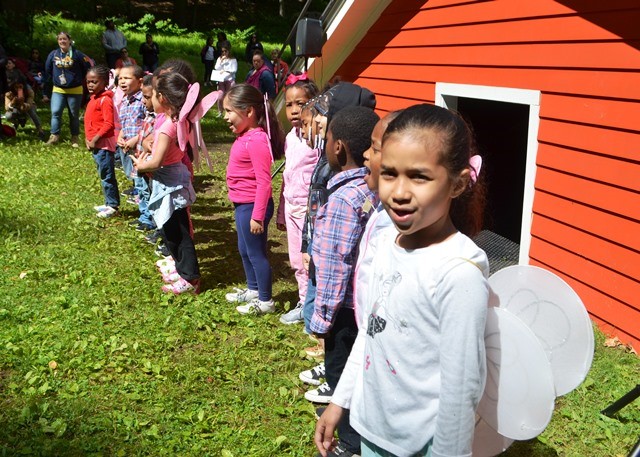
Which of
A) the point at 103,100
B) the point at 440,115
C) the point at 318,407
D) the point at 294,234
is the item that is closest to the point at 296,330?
the point at 294,234

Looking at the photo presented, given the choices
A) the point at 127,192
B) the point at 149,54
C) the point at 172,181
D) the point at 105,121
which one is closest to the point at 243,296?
the point at 172,181

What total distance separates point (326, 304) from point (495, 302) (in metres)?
1.24

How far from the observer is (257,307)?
215 inches

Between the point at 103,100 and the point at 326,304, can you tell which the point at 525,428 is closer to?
the point at 326,304

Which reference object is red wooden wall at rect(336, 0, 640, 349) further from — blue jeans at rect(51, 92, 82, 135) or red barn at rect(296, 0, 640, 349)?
blue jeans at rect(51, 92, 82, 135)

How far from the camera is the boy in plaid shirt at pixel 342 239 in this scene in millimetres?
3172

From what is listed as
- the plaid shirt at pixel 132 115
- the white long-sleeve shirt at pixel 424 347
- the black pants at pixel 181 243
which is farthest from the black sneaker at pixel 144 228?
the white long-sleeve shirt at pixel 424 347

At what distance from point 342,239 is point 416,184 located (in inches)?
50.7

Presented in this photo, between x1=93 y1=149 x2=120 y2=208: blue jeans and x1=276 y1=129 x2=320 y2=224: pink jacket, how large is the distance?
3501 millimetres

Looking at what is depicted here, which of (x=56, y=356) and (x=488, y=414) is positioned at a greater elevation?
(x=488, y=414)

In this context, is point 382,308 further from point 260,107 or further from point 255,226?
point 260,107

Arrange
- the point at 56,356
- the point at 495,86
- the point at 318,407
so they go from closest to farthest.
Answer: the point at 318,407 < the point at 56,356 < the point at 495,86

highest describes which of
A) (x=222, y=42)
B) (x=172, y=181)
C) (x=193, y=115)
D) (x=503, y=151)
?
(x=222, y=42)

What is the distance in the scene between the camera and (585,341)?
2.09 metres
